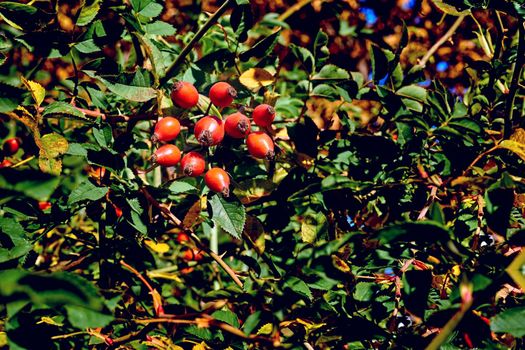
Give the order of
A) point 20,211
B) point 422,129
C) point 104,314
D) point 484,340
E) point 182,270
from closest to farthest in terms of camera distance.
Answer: point 104,314, point 484,340, point 422,129, point 20,211, point 182,270

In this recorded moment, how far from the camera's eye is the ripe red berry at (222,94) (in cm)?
101

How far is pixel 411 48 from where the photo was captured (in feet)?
9.29

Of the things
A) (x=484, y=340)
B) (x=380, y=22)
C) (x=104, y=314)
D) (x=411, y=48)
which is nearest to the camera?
(x=104, y=314)

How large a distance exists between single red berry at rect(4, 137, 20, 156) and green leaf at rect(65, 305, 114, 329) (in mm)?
Result: 1084

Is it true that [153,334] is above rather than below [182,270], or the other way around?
above

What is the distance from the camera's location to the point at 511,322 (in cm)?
67

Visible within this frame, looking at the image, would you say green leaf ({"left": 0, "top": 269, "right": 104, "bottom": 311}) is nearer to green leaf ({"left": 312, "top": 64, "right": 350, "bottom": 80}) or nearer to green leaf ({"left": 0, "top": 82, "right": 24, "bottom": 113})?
green leaf ({"left": 0, "top": 82, "right": 24, "bottom": 113})

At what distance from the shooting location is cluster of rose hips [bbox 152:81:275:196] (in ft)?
3.24

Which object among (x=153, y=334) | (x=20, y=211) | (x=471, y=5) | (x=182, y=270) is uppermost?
(x=471, y=5)

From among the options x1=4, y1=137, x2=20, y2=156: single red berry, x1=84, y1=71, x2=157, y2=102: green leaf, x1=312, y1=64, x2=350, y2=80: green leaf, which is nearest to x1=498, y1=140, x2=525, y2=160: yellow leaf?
x1=312, y1=64, x2=350, y2=80: green leaf

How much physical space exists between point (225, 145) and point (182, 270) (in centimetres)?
67

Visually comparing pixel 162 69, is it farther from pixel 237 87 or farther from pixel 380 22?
pixel 380 22

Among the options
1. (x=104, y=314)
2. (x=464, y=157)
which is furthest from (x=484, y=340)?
(x=104, y=314)

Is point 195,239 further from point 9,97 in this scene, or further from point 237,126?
point 9,97
